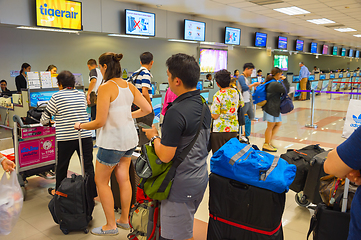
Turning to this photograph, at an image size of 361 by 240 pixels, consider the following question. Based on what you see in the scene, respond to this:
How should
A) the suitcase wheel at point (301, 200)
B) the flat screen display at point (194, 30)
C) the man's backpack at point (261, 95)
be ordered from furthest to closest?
1. the flat screen display at point (194, 30)
2. the man's backpack at point (261, 95)
3. the suitcase wheel at point (301, 200)

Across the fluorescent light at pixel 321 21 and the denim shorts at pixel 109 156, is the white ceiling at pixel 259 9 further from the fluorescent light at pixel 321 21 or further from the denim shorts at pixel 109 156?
the denim shorts at pixel 109 156

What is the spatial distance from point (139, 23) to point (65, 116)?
212 inches

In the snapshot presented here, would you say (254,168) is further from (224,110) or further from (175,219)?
(224,110)

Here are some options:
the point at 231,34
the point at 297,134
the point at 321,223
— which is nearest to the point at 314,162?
the point at 321,223

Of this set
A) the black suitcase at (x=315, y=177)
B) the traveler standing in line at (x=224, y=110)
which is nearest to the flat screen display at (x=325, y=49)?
the traveler standing in line at (x=224, y=110)

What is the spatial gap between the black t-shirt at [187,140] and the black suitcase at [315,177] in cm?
144

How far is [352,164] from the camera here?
1234 mm

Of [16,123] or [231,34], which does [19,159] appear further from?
[231,34]

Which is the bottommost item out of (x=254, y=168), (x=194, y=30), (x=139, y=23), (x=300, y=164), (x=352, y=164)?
(x=300, y=164)

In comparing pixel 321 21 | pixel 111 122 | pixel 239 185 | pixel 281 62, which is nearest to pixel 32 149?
pixel 111 122

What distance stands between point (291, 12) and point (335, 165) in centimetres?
876

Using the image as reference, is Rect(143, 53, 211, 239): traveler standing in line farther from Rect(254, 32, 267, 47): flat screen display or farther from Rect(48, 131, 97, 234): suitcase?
Rect(254, 32, 267, 47): flat screen display

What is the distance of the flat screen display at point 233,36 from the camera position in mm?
10898

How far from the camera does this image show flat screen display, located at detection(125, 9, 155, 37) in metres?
7.39
